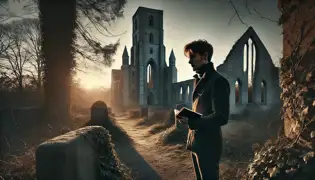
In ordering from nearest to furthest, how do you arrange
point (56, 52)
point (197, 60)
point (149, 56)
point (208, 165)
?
point (208, 165), point (197, 60), point (56, 52), point (149, 56)

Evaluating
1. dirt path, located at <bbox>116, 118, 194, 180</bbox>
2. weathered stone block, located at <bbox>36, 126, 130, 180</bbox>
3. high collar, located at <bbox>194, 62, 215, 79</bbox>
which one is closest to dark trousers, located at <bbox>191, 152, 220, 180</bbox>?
high collar, located at <bbox>194, 62, 215, 79</bbox>

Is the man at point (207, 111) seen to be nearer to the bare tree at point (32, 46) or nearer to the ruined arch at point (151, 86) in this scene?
the bare tree at point (32, 46)

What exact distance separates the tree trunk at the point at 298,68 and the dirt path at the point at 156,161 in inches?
138

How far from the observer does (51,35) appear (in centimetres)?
923

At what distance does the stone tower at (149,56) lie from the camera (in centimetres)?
3750

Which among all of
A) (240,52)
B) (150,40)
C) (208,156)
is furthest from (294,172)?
(150,40)

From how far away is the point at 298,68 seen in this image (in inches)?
97.3

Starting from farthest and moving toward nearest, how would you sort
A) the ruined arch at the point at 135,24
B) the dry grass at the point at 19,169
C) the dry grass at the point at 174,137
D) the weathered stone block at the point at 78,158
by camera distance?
1. the ruined arch at the point at 135,24
2. the dry grass at the point at 174,137
3. the dry grass at the point at 19,169
4. the weathered stone block at the point at 78,158

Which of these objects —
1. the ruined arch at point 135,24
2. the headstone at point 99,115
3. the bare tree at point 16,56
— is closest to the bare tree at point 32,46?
the bare tree at point 16,56

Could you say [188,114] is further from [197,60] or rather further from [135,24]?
[135,24]

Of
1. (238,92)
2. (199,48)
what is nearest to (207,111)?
(199,48)

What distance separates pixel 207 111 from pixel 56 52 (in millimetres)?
8954

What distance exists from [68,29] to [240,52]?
17181 millimetres

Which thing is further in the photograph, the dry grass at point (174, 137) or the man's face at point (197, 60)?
the dry grass at point (174, 137)
